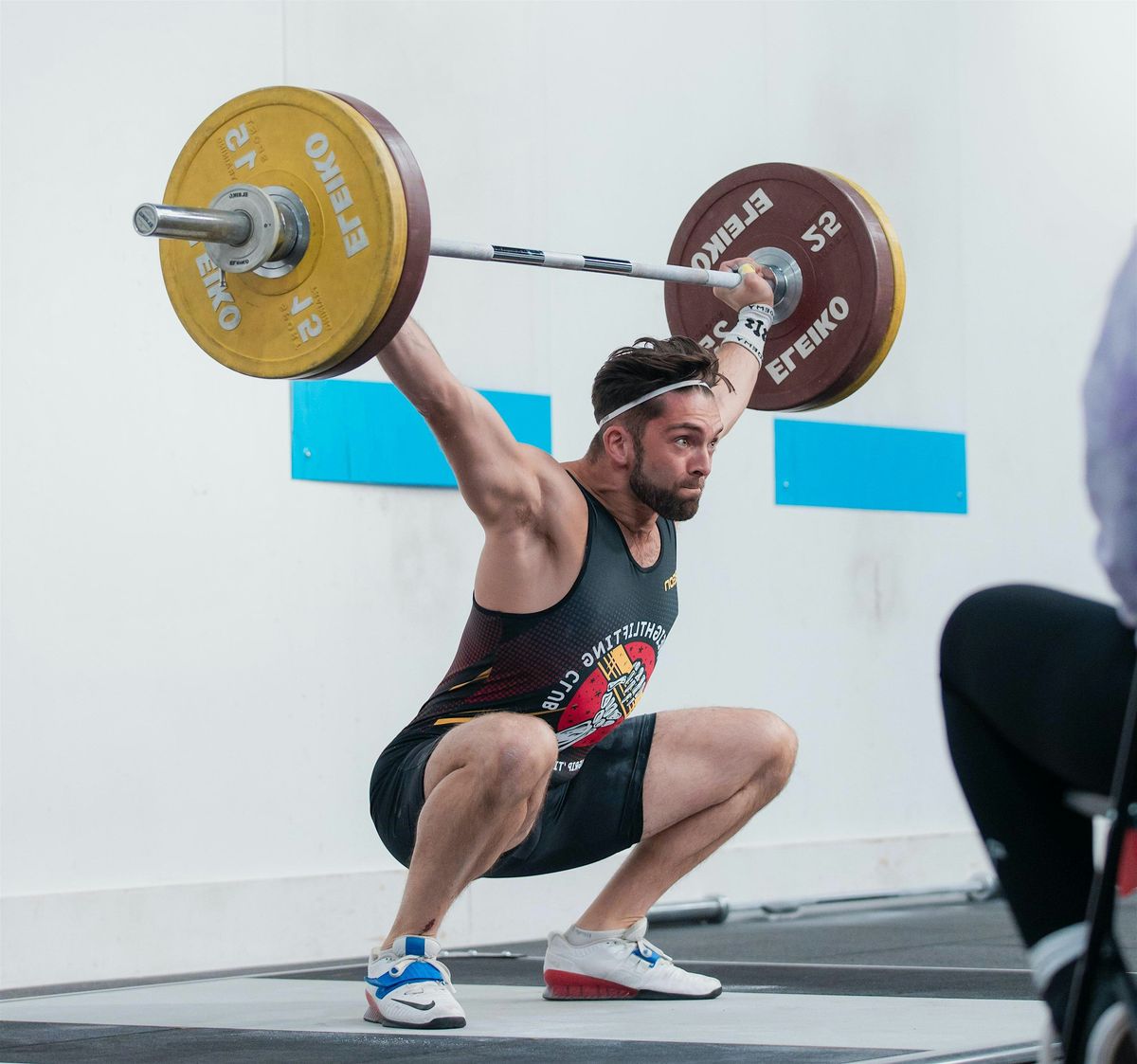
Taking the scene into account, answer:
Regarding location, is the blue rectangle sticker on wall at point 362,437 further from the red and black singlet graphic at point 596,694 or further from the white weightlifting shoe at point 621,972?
the white weightlifting shoe at point 621,972

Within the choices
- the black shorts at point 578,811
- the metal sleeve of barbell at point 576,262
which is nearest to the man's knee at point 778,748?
the black shorts at point 578,811

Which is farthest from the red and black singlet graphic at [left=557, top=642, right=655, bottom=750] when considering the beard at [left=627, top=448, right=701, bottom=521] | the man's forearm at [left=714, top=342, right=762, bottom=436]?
the man's forearm at [left=714, top=342, right=762, bottom=436]

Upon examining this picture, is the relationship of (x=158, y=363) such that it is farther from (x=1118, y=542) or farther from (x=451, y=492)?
(x=1118, y=542)

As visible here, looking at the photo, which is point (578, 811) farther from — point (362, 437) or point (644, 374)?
point (362, 437)

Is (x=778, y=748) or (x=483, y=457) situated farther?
(x=778, y=748)

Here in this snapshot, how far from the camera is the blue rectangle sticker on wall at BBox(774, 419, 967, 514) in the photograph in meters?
4.93

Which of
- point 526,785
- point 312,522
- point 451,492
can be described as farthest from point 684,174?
point 526,785

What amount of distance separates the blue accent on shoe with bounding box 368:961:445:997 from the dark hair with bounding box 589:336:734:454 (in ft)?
2.84

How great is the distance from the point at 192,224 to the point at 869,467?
9.97 ft

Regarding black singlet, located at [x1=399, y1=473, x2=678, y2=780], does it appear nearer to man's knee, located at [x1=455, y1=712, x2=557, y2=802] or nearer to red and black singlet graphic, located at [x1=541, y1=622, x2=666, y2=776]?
red and black singlet graphic, located at [x1=541, y1=622, x2=666, y2=776]

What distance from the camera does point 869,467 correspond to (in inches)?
201

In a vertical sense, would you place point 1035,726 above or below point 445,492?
below

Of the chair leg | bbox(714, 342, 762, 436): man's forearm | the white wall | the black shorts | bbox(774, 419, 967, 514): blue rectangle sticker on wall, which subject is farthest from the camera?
bbox(774, 419, 967, 514): blue rectangle sticker on wall

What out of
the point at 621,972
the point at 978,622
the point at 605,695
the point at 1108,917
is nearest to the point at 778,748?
the point at 605,695
